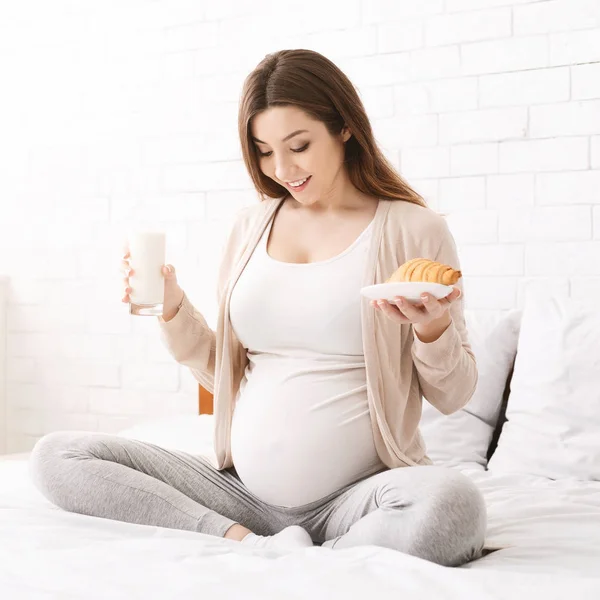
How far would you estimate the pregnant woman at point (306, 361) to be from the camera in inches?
56.1

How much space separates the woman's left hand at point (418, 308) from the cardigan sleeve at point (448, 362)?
0.20ft

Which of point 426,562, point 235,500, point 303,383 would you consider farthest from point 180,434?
point 426,562

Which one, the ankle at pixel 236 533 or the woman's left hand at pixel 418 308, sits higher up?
the woman's left hand at pixel 418 308

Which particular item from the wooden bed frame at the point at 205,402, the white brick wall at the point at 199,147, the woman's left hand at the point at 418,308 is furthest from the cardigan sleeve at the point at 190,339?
the white brick wall at the point at 199,147

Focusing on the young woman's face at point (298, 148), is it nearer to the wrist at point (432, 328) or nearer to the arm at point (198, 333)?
the arm at point (198, 333)

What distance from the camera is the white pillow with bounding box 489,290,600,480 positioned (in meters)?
1.88

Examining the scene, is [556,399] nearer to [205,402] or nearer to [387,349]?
[387,349]

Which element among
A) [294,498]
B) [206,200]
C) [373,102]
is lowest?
[294,498]

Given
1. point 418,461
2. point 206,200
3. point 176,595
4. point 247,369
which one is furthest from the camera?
point 206,200

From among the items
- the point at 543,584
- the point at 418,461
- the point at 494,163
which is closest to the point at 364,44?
the point at 494,163

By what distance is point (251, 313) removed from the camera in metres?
1.58

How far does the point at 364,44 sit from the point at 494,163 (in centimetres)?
57

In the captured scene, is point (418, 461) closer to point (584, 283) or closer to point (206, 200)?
point (584, 283)

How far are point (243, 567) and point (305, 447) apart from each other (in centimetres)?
37
